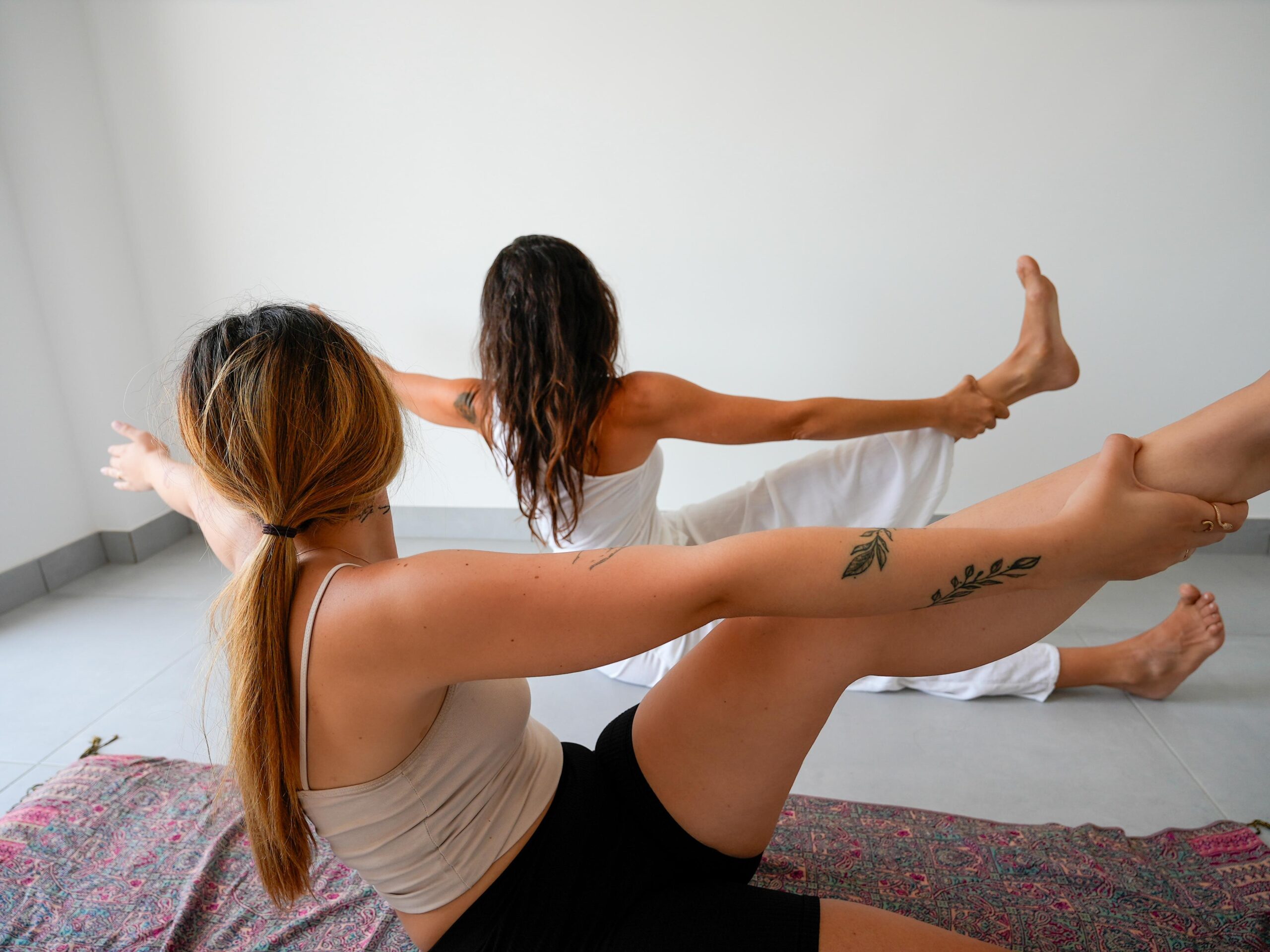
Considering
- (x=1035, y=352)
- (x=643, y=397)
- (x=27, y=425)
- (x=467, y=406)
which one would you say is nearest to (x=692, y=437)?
(x=643, y=397)

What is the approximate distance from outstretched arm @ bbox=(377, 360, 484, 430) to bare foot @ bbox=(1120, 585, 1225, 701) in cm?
157

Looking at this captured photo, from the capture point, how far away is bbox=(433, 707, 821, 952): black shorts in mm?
891

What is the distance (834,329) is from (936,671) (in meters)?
1.72

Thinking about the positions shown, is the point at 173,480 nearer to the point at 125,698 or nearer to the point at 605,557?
the point at 125,698

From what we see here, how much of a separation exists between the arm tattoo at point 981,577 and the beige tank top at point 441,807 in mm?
510

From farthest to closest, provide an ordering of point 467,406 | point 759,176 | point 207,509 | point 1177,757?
point 759,176, point 467,406, point 1177,757, point 207,509

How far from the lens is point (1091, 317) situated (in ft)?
8.24

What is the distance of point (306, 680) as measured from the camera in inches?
31.6

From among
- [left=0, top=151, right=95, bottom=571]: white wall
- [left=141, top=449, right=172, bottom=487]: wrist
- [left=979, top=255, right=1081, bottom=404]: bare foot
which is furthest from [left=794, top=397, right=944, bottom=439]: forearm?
[left=0, top=151, right=95, bottom=571]: white wall

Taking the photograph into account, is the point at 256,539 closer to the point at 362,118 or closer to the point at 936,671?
the point at 936,671

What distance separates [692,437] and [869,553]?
101 centimetres

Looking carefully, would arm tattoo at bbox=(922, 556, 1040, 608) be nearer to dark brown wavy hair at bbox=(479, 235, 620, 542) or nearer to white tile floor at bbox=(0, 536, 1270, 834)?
white tile floor at bbox=(0, 536, 1270, 834)

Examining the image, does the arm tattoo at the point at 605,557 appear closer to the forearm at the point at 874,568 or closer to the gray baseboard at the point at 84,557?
the forearm at the point at 874,568

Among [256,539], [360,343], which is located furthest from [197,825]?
[360,343]
